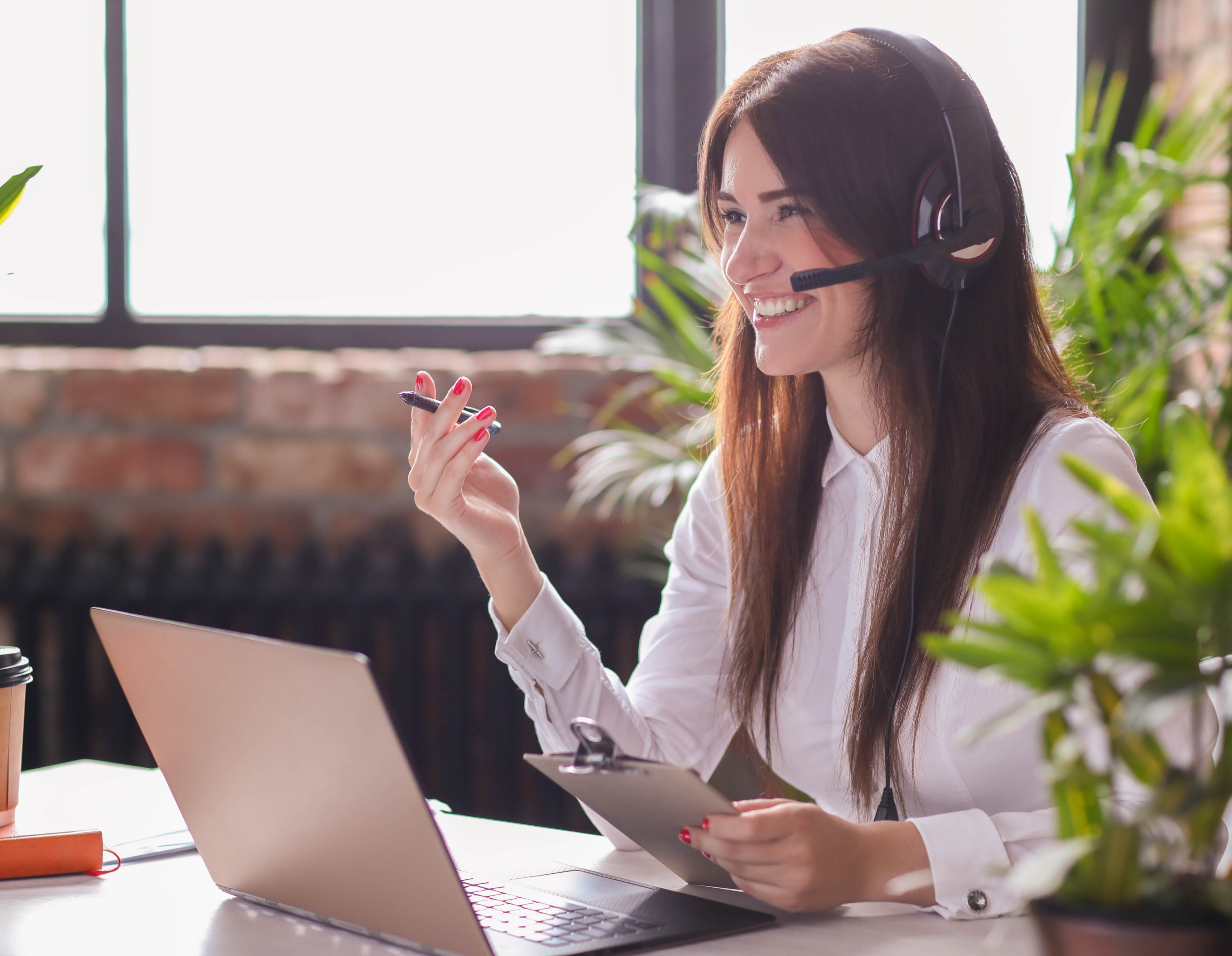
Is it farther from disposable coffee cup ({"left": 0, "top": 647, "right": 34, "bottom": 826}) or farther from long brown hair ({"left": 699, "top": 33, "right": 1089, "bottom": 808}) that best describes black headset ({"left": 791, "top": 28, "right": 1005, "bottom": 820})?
disposable coffee cup ({"left": 0, "top": 647, "right": 34, "bottom": 826})

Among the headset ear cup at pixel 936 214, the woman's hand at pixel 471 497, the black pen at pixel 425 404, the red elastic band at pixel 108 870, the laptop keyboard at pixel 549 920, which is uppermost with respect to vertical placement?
the headset ear cup at pixel 936 214

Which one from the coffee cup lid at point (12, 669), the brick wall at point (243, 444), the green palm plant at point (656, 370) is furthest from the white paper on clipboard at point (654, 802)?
the brick wall at point (243, 444)

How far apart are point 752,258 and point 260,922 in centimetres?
71

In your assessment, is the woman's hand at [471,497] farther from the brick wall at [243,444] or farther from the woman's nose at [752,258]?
the brick wall at [243,444]

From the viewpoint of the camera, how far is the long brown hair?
3.55 ft

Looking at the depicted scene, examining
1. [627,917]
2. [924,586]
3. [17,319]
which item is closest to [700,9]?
[17,319]

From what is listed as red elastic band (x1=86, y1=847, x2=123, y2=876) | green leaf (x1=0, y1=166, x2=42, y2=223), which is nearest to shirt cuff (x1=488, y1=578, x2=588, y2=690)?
red elastic band (x1=86, y1=847, x2=123, y2=876)

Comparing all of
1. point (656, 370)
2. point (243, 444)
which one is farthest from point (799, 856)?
point (243, 444)

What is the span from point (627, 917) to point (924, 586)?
43 cm

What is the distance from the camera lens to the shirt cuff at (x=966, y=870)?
817 mm

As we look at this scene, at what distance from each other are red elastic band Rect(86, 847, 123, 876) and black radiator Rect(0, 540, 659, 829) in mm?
1127

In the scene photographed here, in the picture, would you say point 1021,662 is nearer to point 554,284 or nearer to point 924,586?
point 924,586

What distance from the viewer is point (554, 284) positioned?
7.66 feet

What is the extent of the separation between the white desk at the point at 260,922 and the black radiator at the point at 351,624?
1.07 metres
